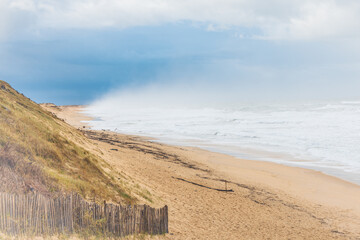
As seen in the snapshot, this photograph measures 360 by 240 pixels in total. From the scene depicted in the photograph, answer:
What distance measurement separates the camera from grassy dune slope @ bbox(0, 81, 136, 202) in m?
7.24

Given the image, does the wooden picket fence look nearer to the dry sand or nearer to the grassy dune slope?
the grassy dune slope

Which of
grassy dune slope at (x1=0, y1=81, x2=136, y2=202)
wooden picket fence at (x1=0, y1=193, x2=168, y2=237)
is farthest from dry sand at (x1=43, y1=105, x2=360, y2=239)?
grassy dune slope at (x1=0, y1=81, x2=136, y2=202)

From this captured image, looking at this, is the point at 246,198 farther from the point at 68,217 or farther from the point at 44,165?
the point at 68,217

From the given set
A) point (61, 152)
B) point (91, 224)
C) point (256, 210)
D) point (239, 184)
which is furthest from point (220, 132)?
point (91, 224)

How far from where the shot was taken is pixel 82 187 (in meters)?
8.38

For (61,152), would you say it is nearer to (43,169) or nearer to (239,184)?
(43,169)

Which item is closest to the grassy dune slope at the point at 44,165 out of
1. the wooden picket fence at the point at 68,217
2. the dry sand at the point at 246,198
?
the wooden picket fence at the point at 68,217

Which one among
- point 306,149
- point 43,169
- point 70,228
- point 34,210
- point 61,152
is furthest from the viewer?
point 306,149

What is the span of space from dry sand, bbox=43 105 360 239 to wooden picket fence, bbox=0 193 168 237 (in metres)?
1.18

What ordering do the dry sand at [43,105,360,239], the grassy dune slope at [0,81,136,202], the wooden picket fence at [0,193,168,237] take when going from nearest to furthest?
the wooden picket fence at [0,193,168,237] < the grassy dune slope at [0,81,136,202] < the dry sand at [43,105,360,239]

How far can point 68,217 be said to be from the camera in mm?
6668

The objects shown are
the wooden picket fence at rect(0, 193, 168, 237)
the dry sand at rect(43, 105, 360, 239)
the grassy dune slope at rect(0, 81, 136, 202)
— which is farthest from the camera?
the dry sand at rect(43, 105, 360, 239)

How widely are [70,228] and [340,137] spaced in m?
30.4

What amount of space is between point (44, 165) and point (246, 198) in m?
8.63
